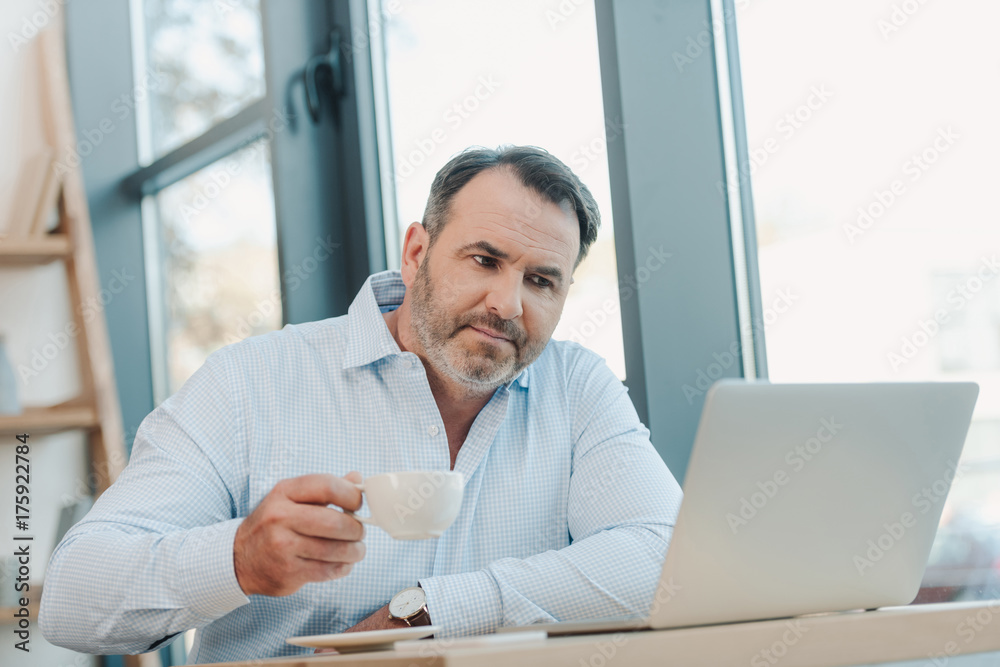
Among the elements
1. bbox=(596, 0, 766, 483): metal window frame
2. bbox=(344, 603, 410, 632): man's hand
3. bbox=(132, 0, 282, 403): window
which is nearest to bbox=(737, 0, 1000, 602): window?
bbox=(596, 0, 766, 483): metal window frame

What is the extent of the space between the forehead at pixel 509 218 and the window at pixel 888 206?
44cm

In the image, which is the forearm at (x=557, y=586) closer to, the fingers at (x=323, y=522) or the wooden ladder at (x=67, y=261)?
the fingers at (x=323, y=522)

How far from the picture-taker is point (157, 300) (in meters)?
3.27

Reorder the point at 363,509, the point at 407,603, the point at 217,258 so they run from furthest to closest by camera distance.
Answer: the point at 217,258 → the point at 363,509 → the point at 407,603

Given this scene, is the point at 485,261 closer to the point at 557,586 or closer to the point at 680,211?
the point at 680,211

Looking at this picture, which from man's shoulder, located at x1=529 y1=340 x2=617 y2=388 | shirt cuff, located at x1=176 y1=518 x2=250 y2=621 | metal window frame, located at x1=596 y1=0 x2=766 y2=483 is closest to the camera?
shirt cuff, located at x1=176 y1=518 x2=250 y2=621

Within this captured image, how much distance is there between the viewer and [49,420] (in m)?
2.44

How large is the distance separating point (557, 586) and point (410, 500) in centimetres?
40

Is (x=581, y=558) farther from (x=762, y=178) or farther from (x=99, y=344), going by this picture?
(x=99, y=344)

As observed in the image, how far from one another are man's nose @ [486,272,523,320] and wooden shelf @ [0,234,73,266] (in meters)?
1.65

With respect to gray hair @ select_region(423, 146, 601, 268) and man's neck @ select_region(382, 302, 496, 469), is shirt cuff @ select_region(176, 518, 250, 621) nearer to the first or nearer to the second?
man's neck @ select_region(382, 302, 496, 469)

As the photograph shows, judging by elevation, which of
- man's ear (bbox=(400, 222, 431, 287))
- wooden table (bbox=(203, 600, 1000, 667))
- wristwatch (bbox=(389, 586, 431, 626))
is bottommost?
wristwatch (bbox=(389, 586, 431, 626))

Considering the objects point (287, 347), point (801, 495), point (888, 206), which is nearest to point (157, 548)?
Answer: point (287, 347)

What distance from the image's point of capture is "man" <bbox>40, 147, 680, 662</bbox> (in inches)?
43.7
